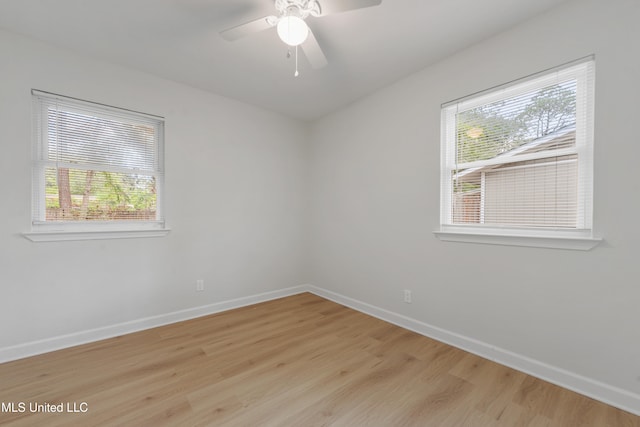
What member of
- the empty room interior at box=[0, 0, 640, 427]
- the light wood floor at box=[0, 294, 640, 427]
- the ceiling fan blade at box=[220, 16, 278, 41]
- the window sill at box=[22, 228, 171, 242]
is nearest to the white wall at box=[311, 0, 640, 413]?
the empty room interior at box=[0, 0, 640, 427]

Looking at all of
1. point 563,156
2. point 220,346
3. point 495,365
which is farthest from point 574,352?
point 220,346

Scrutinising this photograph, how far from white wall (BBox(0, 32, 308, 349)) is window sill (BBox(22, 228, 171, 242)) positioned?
1.9 inches

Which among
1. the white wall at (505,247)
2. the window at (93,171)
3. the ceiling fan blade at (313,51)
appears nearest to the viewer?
the white wall at (505,247)

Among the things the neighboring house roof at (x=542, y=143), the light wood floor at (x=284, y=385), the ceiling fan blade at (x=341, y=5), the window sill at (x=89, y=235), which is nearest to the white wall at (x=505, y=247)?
the neighboring house roof at (x=542, y=143)

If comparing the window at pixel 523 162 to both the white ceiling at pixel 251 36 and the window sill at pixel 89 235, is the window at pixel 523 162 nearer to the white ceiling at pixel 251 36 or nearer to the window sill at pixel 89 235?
the white ceiling at pixel 251 36

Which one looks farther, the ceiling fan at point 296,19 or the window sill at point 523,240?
the window sill at point 523,240

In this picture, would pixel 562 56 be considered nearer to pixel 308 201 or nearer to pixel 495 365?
pixel 495 365

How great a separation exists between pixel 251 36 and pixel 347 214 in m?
2.14

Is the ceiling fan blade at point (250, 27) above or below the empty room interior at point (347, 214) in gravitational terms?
above

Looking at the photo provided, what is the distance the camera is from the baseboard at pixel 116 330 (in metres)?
2.13

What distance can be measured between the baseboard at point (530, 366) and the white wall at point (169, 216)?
1826mm

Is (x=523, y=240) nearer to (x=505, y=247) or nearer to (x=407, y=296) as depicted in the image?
(x=505, y=247)

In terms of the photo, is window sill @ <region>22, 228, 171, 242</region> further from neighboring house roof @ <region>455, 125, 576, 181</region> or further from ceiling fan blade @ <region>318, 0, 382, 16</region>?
neighboring house roof @ <region>455, 125, 576, 181</region>

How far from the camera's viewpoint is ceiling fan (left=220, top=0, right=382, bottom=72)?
156 centimetres
